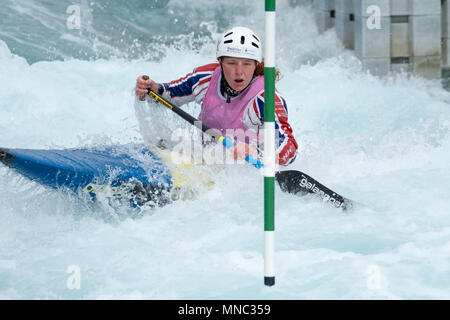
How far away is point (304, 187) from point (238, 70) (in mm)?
778

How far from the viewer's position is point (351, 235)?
2963mm

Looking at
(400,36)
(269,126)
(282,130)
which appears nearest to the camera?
(269,126)

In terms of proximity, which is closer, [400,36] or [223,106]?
[223,106]

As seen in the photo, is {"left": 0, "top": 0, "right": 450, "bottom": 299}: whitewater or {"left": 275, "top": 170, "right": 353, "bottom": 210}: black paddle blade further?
{"left": 275, "top": 170, "right": 353, "bottom": 210}: black paddle blade

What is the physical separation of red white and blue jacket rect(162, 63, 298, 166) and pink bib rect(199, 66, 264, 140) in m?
0.04

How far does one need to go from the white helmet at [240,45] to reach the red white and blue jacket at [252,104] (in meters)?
0.24

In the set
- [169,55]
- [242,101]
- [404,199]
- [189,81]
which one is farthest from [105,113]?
[404,199]

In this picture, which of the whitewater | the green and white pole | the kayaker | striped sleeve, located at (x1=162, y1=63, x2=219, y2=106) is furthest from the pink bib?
the green and white pole

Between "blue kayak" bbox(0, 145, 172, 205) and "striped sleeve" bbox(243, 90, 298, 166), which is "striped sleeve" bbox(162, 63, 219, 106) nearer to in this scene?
"striped sleeve" bbox(243, 90, 298, 166)

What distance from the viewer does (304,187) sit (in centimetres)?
325

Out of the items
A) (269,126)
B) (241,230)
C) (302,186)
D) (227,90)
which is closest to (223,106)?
(227,90)

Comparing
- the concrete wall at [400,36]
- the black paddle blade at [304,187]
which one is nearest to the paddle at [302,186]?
the black paddle blade at [304,187]

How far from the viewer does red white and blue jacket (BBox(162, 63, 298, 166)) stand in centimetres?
318

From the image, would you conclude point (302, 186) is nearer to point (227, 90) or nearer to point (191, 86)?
point (227, 90)
